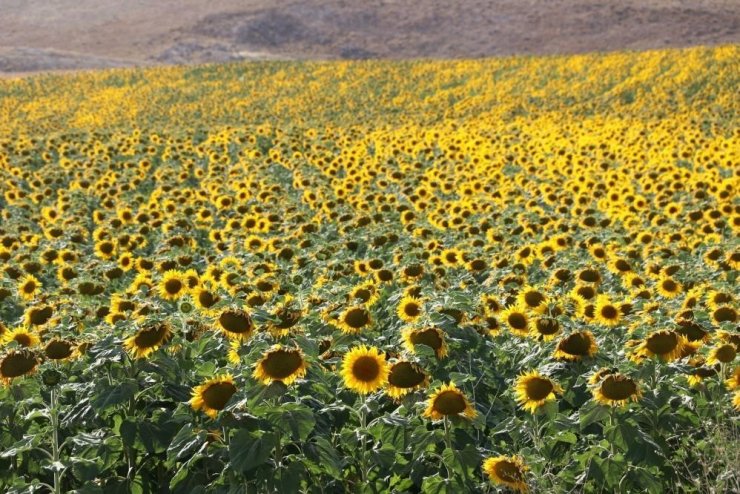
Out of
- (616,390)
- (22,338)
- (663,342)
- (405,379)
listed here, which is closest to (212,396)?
(405,379)

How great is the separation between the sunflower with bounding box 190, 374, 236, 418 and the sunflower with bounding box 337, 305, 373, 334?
1146mm

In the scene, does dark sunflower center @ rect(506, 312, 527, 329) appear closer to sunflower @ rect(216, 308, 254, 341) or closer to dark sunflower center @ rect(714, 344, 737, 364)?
dark sunflower center @ rect(714, 344, 737, 364)

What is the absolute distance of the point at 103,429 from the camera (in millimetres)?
3729

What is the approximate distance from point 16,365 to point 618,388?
9.21 ft

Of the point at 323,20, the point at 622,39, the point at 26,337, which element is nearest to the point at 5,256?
the point at 26,337

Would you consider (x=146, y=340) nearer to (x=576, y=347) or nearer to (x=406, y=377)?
(x=406, y=377)

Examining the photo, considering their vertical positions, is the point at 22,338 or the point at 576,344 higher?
the point at 576,344

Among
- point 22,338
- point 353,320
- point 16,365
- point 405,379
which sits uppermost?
point 16,365

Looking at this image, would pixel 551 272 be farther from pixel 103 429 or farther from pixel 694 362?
pixel 103 429

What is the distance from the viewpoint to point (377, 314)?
5.95m

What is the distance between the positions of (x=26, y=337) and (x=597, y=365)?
3333 millimetres

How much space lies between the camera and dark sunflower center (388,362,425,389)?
385 cm

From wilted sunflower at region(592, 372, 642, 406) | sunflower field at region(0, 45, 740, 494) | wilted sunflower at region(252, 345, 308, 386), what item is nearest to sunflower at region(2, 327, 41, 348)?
sunflower field at region(0, 45, 740, 494)

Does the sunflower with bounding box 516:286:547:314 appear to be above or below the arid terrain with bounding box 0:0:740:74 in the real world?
above
